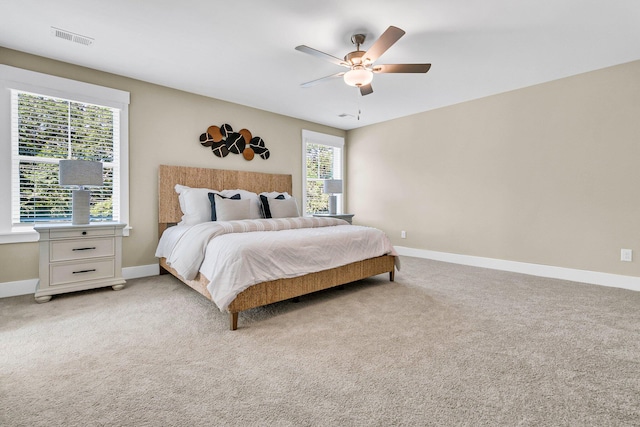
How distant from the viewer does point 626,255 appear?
340cm

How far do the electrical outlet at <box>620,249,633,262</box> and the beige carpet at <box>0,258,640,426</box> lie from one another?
54 centimetres

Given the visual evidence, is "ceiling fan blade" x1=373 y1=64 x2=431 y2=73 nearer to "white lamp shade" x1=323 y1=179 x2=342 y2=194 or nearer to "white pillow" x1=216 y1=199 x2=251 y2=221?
"white pillow" x1=216 y1=199 x2=251 y2=221

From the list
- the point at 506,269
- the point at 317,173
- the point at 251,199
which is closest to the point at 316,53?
the point at 251,199

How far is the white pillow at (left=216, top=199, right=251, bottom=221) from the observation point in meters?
3.67

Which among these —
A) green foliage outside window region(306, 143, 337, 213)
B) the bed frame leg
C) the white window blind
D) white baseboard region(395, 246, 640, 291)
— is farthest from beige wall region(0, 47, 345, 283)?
white baseboard region(395, 246, 640, 291)

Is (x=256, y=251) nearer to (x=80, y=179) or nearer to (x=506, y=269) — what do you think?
(x=80, y=179)

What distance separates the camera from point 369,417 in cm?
136

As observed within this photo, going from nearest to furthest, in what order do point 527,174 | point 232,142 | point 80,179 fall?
point 80,179 < point 527,174 < point 232,142

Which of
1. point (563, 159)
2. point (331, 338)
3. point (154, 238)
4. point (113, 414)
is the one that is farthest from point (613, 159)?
point (154, 238)

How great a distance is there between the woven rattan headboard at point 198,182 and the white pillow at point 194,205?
168 mm

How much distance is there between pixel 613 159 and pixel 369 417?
4060mm

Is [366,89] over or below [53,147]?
over

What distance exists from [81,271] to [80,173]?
0.98m

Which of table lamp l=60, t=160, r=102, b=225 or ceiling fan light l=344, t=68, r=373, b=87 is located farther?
table lamp l=60, t=160, r=102, b=225
